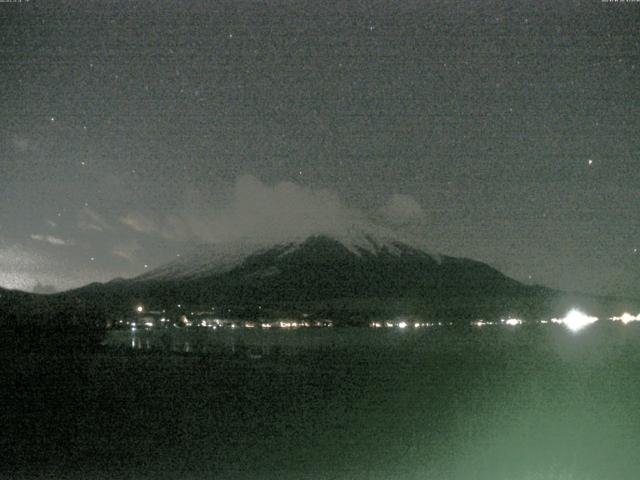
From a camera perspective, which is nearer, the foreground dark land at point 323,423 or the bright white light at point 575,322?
the foreground dark land at point 323,423

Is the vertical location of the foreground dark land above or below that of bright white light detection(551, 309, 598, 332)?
below

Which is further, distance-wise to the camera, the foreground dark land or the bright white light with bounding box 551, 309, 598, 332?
the bright white light with bounding box 551, 309, 598, 332

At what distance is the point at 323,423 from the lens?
16.3 metres

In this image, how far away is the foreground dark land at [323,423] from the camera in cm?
1187

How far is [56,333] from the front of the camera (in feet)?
160

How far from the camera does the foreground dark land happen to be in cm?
1187

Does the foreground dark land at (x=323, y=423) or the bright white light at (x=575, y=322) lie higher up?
the bright white light at (x=575, y=322)

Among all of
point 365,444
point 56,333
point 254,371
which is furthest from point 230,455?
point 56,333

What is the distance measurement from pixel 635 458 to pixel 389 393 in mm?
9612

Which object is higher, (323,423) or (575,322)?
(575,322)

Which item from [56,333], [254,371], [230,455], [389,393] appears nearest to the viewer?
[230,455]

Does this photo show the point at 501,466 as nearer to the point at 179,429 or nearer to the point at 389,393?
the point at 179,429

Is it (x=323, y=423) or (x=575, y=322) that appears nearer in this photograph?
(x=323, y=423)

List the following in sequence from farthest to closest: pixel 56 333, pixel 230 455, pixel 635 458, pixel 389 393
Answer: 1. pixel 56 333
2. pixel 389 393
3. pixel 230 455
4. pixel 635 458
